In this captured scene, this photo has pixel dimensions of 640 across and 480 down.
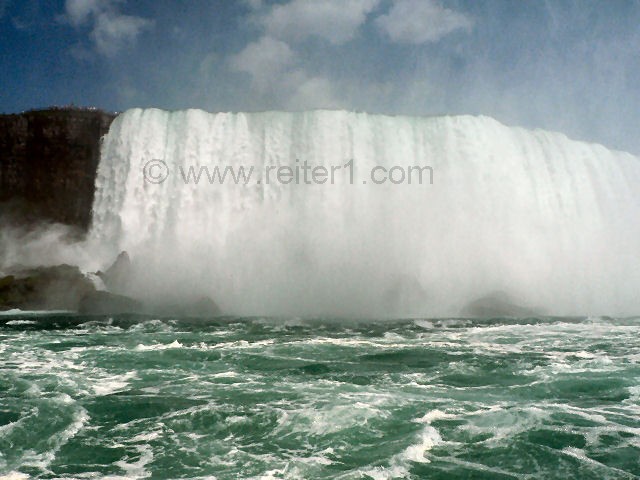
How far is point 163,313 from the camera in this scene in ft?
67.7

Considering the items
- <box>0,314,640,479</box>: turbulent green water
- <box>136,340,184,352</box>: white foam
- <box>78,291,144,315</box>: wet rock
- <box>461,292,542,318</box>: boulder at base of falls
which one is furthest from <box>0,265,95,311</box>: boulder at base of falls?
<box>461,292,542,318</box>: boulder at base of falls

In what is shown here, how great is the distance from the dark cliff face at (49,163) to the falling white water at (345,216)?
5.21 ft

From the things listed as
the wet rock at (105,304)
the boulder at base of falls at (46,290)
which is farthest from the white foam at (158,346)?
the boulder at base of falls at (46,290)

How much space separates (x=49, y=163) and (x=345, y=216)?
13930 millimetres

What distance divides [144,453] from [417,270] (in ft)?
61.9

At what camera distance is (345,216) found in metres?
25.2

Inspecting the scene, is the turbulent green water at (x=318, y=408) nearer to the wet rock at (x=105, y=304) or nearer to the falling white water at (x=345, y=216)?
the wet rock at (x=105, y=304)

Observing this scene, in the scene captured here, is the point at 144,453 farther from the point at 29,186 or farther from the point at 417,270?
the point at 29,186

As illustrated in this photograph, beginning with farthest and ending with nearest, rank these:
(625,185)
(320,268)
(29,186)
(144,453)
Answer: (625,185) → (29,186) → (320,268) → (144,453)

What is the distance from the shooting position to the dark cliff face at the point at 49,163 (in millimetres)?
26844

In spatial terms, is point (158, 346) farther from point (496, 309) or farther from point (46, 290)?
point (496, 309)

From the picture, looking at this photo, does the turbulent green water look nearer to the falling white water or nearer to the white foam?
the white foam

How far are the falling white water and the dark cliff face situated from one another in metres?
1.59

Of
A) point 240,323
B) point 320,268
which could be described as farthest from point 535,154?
point 240,323
